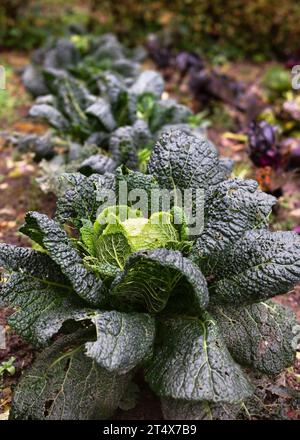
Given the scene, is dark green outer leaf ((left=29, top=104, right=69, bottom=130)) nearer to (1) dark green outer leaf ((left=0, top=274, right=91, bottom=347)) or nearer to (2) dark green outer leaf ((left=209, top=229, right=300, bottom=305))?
(1) dark green outer leaf ((left=0, top=274, right=91, bottom=347))

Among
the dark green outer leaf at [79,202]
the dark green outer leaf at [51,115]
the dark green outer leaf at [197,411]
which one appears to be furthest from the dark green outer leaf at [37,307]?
the dark green outer leaf at [51,115]

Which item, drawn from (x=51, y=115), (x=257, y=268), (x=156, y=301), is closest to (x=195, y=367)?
(x=156, y=301)

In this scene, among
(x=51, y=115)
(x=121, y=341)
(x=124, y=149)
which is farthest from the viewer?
(x=51, y=115)

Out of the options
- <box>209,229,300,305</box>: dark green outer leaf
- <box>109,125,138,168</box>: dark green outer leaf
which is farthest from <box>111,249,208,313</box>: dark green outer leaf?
<box>109,125,138,168</box>: dark green outer leaf

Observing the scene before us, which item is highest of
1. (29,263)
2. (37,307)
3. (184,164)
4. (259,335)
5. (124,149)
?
(184,164)

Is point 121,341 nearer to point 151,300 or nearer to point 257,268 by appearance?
point 151,300

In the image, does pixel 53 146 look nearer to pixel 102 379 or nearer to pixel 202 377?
pixel 102 379
